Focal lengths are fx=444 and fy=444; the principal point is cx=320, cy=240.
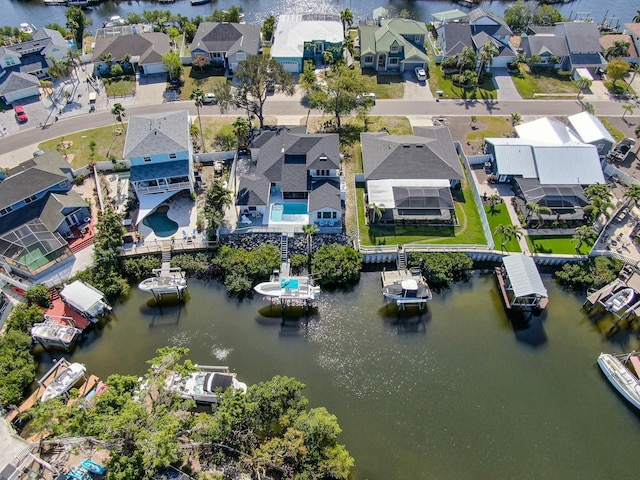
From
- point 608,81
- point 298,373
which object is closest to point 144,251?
point 298,373

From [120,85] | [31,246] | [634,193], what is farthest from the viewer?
[120,85]

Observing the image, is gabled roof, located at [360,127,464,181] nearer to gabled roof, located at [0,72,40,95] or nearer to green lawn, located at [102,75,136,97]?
green lawn, located at [102,75,136,97]

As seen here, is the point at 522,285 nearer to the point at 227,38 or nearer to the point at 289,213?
the point at 289,213

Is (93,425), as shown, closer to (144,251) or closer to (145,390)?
(145,390)

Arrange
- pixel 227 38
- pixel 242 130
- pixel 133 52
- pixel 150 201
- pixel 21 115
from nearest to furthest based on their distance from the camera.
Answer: pixel 150 201
pixel 242 130
pixel 21 115
pixel 133 52
pixel 227 38

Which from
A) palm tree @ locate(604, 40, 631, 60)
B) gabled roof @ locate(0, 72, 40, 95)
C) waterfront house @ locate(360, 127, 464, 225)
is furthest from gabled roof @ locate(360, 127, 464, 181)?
gabled roof @ locate(0, 72, 40, 95)

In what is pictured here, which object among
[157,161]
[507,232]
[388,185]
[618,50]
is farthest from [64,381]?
[618,50]
